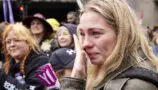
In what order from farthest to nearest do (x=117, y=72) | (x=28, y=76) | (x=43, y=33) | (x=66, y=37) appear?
(x=43, y=33) → (x=66, y=37) → (x=28, y=76) → (x=117, y=72)

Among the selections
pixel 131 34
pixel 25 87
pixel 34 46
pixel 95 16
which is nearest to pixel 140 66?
pixel 131 34

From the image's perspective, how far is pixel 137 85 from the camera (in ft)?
6.28

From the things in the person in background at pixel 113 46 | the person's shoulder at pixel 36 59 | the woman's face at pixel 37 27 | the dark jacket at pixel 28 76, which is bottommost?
the dark jacket at pixel 28 76

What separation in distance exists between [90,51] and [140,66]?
24 cm

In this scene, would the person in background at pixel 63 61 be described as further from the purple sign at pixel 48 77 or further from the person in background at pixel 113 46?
the person in background at pixel 113 46

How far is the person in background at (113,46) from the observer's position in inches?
78.7

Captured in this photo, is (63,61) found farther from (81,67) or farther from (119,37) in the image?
(119,37)

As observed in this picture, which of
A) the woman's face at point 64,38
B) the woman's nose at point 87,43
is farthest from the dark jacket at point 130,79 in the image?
the woman's face at point 64,38

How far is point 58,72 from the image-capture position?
485cm

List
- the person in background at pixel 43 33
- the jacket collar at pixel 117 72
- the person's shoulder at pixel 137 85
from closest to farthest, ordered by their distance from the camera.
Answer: the person's shoulder at pixel 137 85 < the jacket collar at pixel 117 72 < the person in background at pixel 43 33

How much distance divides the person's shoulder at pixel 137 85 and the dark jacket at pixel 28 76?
239 centimetres

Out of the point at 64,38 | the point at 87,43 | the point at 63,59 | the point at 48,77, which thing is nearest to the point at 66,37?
the point at 64,38

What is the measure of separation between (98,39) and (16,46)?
103 inches

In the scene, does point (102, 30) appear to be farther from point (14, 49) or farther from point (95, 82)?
point (14, 49)
